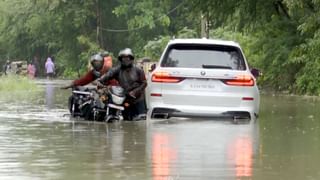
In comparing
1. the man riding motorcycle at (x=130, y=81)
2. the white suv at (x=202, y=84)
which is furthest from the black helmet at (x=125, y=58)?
the white suv at (x=202, y=84)

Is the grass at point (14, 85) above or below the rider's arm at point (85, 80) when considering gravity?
below

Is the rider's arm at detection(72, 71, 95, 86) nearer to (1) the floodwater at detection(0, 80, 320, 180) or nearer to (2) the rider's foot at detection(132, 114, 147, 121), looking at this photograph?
(1) the floodwater at detection(0, 80, 320, 180)

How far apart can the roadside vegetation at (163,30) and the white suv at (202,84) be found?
9191 mm

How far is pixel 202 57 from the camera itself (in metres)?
15.3

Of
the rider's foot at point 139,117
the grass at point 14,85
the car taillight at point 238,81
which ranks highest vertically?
the car taillight at point 238,81

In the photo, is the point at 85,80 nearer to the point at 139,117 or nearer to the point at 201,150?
the point at 139,117

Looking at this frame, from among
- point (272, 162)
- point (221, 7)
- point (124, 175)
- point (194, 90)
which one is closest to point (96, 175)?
point (124, 175)

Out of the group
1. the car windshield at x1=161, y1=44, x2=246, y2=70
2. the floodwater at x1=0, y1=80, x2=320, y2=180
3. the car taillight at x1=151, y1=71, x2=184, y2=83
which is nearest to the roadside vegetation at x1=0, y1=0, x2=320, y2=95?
the car windshield at x1=161, y1=44, x2=246, y2=70

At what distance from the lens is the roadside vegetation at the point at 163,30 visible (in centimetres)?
2984

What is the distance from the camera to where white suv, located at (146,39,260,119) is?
15117 millimetres

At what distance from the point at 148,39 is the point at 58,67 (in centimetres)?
1223

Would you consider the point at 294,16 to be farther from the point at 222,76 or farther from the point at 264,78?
the point at 222,76

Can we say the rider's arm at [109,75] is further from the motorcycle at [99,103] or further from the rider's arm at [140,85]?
the rider's arm at [140,85]

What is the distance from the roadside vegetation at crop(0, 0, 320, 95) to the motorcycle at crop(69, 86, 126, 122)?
31.7 feet
